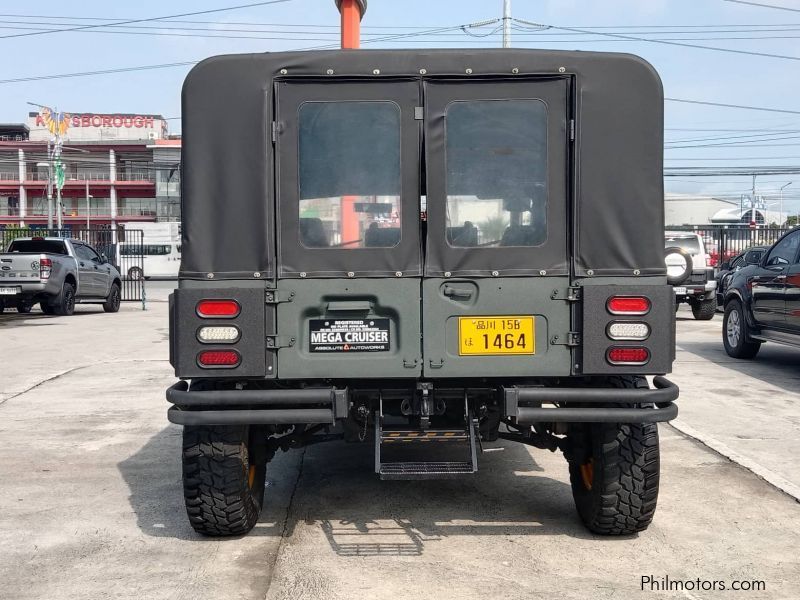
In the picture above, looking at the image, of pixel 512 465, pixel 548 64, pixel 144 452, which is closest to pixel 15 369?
pixel 144 452

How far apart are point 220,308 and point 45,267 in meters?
16.6

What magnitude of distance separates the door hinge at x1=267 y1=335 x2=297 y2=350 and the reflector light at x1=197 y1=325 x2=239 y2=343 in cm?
17

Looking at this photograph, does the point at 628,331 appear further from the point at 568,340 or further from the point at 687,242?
the point at 687,242

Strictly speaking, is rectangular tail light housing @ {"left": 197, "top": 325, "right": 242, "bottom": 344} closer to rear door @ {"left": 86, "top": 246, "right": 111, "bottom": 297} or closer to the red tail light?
the red tail light

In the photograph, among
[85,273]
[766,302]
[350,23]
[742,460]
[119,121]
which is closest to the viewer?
[742,460]

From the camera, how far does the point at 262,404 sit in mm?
4430

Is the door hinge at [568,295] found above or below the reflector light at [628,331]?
above

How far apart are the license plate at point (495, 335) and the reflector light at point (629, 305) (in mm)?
414

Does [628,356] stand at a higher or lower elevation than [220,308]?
lower

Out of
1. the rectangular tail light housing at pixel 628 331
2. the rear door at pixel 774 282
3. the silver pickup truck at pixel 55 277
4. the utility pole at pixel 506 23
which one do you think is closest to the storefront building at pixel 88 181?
the utility pole at pixel 506 23

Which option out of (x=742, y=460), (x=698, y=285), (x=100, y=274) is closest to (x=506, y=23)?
(x=698, y=285)

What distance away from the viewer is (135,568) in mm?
4434

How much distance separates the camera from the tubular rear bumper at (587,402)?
4.36m

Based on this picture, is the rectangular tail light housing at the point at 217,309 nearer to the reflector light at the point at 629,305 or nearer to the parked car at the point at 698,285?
the reflector light at the point at 629,305
